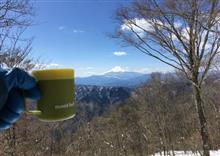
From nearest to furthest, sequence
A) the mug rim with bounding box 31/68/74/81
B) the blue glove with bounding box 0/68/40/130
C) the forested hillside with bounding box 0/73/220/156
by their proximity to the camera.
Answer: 1. the blue glove with bounding box 0/68/40/130
2. the mug rim with bounding box 31/68/74/81
3. the forested hillside with bounding box 0/73/220/156

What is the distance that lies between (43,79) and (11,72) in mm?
132

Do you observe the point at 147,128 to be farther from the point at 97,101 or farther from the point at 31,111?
the point at 97,101

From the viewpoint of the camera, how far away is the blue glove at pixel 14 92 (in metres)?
0.69

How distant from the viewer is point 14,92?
0.73 meters

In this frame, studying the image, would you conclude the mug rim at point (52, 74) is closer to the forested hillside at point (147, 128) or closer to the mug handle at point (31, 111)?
the mug handle at point (31, 111)

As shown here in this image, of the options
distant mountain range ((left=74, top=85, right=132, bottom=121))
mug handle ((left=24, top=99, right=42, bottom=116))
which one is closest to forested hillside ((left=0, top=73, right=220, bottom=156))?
distant mountain range ((left=74, top=85, right=132, bottom=121))

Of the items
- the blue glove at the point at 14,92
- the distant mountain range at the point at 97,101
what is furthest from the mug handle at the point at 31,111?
the distant mountain range at the point at 97,101

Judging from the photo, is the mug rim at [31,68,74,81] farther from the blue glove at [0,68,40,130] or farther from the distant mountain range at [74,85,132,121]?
the distant mountain range at [74,85,132,121]

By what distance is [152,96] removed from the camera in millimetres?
31344

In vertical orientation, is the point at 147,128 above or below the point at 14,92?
below

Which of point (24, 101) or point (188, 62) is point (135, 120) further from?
point (24, 101)

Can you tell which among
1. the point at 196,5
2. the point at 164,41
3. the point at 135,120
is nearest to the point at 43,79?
the point at 196,5

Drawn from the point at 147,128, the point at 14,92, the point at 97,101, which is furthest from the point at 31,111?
the point at 97,101

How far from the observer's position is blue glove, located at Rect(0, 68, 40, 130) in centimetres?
69
